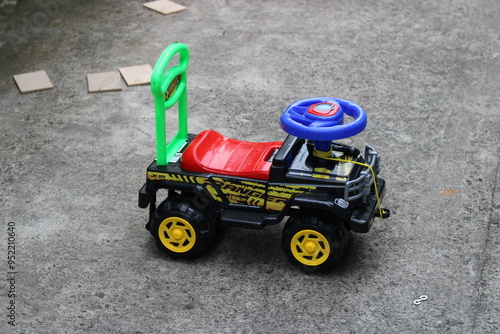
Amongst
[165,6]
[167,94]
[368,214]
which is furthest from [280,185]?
[165,6]

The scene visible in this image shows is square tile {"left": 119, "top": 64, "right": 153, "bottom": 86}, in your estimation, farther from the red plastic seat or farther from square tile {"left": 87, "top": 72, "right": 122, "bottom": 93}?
the red plastic seat

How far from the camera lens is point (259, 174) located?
4.20m

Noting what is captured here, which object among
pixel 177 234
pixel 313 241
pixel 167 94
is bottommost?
pixel 177 234

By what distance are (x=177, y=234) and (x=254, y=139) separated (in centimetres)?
159

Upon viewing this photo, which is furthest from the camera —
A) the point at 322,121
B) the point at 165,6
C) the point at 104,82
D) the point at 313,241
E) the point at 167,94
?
the point at 165,6

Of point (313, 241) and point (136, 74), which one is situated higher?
point (313, 241)

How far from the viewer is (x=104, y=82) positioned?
6.56 metres

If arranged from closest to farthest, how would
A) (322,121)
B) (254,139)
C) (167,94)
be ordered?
(322,121), (167,94), (254,139)

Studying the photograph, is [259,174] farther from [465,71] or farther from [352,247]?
[465,71]

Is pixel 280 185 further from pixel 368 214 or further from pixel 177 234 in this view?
pixel 177 234

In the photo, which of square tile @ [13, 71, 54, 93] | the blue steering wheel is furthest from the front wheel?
square tile @ [13, 71, 54, 93]

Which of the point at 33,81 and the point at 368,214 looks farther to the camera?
the point at 33,81

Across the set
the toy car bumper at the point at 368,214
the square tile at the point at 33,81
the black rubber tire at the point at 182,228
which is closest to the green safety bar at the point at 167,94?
the black rubber tire at the point at 182,228

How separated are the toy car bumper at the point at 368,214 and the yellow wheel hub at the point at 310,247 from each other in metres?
0.20
